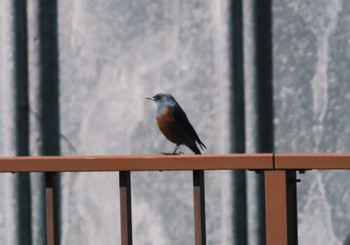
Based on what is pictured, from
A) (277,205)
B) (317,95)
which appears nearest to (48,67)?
(317,95)

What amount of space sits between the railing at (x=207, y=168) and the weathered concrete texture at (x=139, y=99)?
2.74 m

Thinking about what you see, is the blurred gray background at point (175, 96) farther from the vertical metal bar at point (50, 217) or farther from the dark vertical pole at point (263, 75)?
the vertical metal bar at point (50, 217)

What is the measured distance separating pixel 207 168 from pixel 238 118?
279cm

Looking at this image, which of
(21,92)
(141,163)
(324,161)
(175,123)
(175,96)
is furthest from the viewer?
(21,92)

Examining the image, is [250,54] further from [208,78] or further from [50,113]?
[50,113]

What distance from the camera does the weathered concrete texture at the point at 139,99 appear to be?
5.02 metres

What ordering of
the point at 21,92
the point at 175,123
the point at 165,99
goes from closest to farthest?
the point at 175,123 → the point at 165,99 → the point at 21,92

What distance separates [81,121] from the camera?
204 inches

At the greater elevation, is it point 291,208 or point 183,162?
point 183,162

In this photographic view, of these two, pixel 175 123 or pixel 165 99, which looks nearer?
pixel 175 123

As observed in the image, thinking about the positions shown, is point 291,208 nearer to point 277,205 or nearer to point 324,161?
point 277,205

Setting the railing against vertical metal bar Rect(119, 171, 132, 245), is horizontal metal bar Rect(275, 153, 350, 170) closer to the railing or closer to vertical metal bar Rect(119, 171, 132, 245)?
the railing

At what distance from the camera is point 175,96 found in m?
5.06

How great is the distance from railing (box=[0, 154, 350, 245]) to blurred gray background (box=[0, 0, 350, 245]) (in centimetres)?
265
